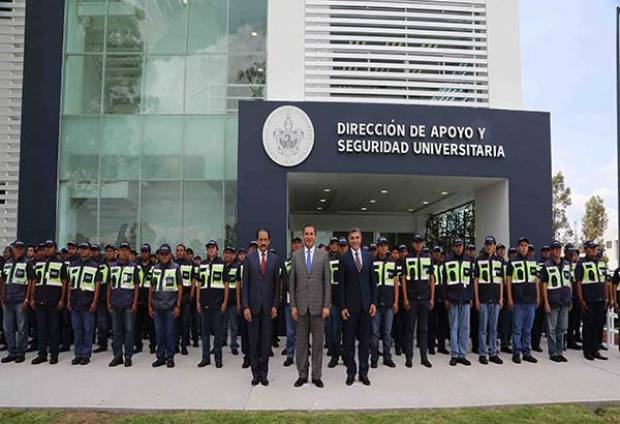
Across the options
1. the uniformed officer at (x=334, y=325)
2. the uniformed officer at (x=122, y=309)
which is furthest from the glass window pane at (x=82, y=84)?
the uniformed officer at (x=334, y=325)

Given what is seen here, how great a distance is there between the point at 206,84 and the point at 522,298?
8850 mm

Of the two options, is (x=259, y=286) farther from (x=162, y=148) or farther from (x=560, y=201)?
(x=560, y=201)

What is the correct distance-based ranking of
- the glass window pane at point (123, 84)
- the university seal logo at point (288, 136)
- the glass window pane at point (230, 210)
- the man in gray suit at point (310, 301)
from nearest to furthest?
1. the man in gray suit at point (310, 301)
2. the university seal logo at point (288, 136)
3. the glass window pane at point (230, 210)
4. the glass window pane at point (123, 84)

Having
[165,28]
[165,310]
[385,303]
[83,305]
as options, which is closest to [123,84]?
[165,28]

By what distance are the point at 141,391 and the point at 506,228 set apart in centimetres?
861

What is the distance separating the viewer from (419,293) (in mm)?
8016

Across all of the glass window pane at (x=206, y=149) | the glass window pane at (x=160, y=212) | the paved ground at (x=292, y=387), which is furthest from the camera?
the glass window pane at (x=206, y=149)

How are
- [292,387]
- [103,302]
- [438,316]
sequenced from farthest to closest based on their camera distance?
[438,316] < [103,302] < [292,387]

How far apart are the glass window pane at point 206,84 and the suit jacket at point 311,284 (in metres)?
7.22

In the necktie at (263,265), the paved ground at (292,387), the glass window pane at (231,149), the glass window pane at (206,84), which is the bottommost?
the paved ground at (292,387)

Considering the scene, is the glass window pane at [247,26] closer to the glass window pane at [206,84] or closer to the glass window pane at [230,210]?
the glass window pane at [206,84]

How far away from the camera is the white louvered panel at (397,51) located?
12.5 m

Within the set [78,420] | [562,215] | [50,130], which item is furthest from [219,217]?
[562,215]

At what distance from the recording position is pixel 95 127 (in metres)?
12.8
